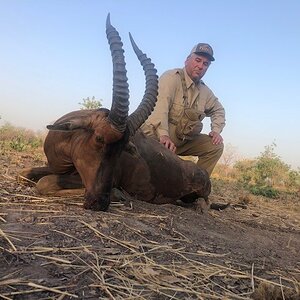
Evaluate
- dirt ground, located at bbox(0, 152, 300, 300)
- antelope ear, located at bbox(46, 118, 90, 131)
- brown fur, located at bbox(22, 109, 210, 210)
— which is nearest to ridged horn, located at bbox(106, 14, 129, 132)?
brown fur, located at bbox(22, 109, 210, 210)

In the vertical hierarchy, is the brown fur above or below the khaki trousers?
below

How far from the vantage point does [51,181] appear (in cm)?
479

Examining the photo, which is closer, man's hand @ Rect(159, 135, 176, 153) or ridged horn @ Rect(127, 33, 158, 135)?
ridged horn @ Rect(127, 33, 158, 135)

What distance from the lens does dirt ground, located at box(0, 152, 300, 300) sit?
2.13 metres

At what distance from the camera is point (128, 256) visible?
267cm

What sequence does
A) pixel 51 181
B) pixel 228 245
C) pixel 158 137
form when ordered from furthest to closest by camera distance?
pixel 158 137 → pixel 51 181 → pixel 228 245

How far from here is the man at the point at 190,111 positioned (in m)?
6.57

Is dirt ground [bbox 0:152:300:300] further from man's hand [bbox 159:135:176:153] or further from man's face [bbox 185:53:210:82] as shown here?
man's face [bbox 185:53:210:82]

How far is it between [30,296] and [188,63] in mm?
5620

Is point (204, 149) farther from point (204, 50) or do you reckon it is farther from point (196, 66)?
point (204, 50)

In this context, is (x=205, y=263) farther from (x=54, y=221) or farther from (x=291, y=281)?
(x=54, y=221)

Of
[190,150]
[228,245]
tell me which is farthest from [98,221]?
[190,150]

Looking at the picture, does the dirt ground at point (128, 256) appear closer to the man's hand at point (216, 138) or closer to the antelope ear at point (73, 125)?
the antelope ear at point (73, 125)

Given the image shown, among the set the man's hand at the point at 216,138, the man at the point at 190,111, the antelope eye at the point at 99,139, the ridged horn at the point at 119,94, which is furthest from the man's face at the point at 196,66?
the antelope eye at the point at 99,139
